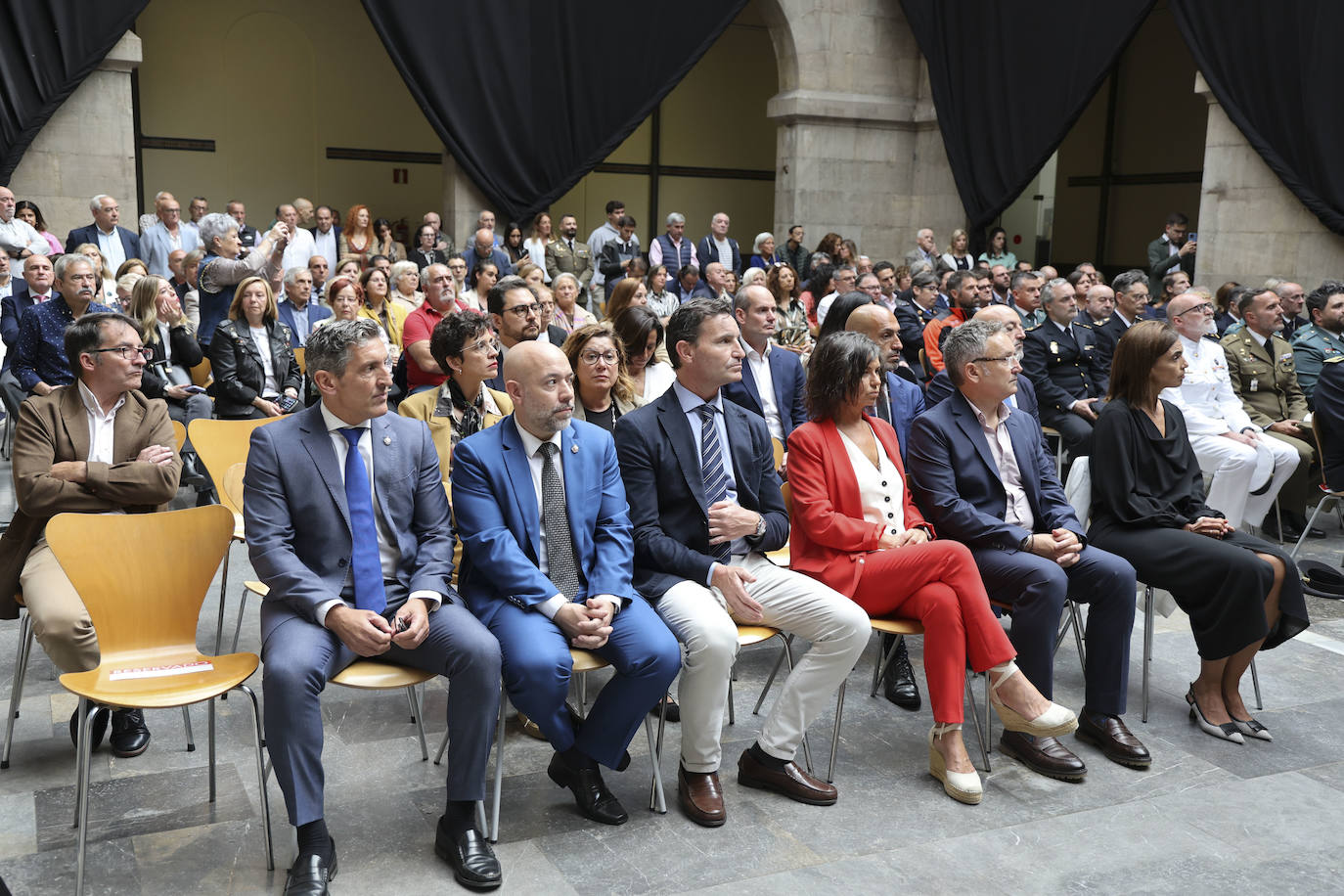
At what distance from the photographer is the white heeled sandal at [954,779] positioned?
335 cm

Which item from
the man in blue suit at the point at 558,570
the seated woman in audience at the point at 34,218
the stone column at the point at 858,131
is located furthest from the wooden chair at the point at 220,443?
the stone column at the point at 858,131

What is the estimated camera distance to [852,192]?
14086 mm

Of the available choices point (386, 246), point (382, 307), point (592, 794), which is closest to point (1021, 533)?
point (592, 794)

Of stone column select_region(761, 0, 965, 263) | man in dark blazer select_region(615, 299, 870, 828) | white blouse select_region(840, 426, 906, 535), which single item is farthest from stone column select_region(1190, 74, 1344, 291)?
man in dark blazer select_region(615, 299, 870, 828)

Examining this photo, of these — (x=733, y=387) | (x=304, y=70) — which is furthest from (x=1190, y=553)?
(x=304, y=70)

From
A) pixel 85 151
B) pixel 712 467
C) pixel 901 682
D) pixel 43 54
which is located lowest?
pixel 901 682

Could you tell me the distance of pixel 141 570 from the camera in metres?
3.18

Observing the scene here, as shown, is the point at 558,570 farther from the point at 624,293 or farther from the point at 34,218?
the point at 34,218

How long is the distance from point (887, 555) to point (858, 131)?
11228mm

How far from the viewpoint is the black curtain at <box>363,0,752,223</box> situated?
11.4m

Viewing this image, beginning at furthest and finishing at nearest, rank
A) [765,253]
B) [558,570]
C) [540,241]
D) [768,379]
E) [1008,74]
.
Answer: [765,253]
[1008,74]
[540,241]
[768,379]
[558,570]

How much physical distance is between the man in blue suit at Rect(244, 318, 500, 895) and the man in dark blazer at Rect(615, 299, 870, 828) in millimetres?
584

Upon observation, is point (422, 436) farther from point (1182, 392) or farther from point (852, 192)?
point (852, 192)

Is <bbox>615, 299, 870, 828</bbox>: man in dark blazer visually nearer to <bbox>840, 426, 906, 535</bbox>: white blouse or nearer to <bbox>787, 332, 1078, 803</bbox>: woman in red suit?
<bbox>787, 332, 1078, 803</bbox>: woman in red suit
